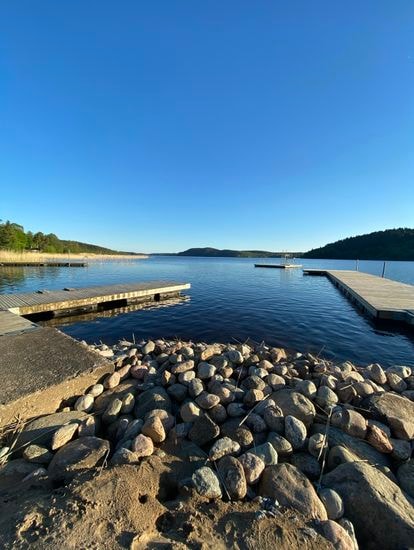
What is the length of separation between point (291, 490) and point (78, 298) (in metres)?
12.3

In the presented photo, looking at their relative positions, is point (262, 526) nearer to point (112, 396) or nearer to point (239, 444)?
point (239, 444)

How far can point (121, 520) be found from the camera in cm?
180

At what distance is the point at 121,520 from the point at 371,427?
296 cm

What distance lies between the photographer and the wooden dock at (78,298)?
10.4 meters

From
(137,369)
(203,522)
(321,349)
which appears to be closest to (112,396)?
(137,369)

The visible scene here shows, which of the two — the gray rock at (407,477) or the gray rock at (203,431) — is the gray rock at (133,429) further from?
the gray rock at (407,477)

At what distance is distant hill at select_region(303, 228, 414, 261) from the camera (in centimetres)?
9356

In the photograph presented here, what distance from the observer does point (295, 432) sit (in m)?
2.91

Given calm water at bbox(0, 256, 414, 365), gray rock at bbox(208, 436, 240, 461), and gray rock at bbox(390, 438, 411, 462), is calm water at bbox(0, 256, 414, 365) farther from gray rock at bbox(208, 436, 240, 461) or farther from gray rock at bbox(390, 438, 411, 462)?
gray rock at bbox(208, 436, 240, 461)

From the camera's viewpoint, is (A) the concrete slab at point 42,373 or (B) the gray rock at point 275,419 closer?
(B) the gray rock at point 275,419

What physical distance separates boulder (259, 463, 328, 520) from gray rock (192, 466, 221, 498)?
468mm

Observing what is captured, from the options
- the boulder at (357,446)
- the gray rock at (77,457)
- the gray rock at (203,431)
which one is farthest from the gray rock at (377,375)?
the gray rock at (77,457)

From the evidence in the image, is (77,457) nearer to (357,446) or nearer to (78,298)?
(357,446)

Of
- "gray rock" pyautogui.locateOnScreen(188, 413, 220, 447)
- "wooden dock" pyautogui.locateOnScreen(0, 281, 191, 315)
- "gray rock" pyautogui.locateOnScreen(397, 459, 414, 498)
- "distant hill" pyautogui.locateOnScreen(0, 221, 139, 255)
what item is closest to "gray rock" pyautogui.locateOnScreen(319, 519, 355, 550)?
"gray rock" pyautogui.locateOnScreen(397, 459, 414, 498)
